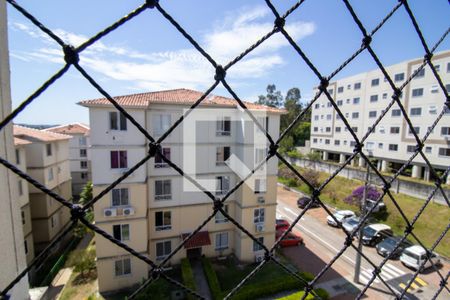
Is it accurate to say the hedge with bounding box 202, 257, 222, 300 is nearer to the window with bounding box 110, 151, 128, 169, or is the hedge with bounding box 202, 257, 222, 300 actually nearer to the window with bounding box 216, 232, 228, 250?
the window with bounding box 216, 232, 228, 250

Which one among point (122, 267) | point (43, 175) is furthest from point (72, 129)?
point (122, 267)

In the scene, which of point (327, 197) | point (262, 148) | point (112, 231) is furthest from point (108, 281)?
point (327, 197)

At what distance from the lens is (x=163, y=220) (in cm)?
752

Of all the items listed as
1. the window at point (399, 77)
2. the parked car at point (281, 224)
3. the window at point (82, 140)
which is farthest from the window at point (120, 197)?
the window at point (399, 77)

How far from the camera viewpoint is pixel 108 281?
21.8 feet

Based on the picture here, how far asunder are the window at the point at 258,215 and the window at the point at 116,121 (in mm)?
4888

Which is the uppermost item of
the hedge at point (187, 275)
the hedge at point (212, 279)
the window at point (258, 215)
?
the window at point (258, 215)

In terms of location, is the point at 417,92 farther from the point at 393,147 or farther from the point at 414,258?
the point at 414,258

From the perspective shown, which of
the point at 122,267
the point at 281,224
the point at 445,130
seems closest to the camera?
the point at 122,267

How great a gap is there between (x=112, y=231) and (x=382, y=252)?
31.0ft

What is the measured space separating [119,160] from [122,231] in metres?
2.05

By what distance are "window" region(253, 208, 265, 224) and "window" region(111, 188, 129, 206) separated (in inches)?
160

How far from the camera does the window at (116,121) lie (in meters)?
6.13

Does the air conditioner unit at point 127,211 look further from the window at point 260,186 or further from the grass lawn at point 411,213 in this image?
the grass lawn at point 411,213
